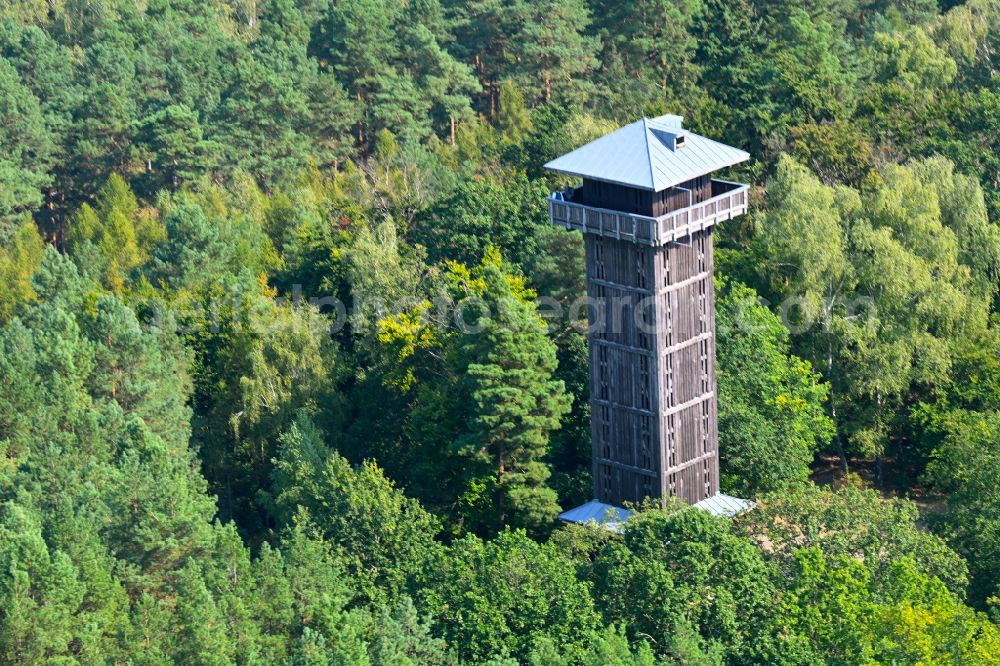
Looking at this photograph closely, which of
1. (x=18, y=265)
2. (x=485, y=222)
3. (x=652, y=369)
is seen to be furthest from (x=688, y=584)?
(x=18, y=265)

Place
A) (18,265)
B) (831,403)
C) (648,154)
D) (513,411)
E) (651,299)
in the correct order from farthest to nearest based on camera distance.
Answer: (18,265) < (831,403) < (513,411) < (651,299) < (648,154)

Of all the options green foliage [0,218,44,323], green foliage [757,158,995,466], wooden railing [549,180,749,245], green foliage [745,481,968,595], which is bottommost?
green foliage [0,218,44,323]

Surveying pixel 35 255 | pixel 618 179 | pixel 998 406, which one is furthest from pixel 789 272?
pixel 35 255

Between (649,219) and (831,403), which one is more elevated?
(649,219)

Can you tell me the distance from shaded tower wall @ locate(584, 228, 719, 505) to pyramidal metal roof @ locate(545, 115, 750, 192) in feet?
7.50

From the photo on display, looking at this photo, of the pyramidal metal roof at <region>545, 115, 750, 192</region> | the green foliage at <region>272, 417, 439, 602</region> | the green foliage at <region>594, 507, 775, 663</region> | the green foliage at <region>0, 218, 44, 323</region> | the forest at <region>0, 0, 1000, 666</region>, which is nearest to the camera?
the green foliage at <region>594, 507, 775, 663</region>

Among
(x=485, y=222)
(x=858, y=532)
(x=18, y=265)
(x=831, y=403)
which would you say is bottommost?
(x=18, y=265)

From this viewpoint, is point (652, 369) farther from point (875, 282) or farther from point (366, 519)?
point (875, 282)

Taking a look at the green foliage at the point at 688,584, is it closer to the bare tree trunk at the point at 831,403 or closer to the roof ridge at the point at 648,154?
the roof ridge at the point at 648,154

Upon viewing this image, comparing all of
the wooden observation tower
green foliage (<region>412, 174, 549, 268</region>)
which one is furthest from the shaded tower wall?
green foliage (<region>412, 174, 549, 268</region>)

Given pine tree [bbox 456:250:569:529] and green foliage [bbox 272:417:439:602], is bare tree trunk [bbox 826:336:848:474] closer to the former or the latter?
pine tree [bbox 456:250:569:529]

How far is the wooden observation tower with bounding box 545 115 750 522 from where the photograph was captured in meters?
67.6

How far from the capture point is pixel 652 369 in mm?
69250

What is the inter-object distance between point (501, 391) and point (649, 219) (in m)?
10.1
